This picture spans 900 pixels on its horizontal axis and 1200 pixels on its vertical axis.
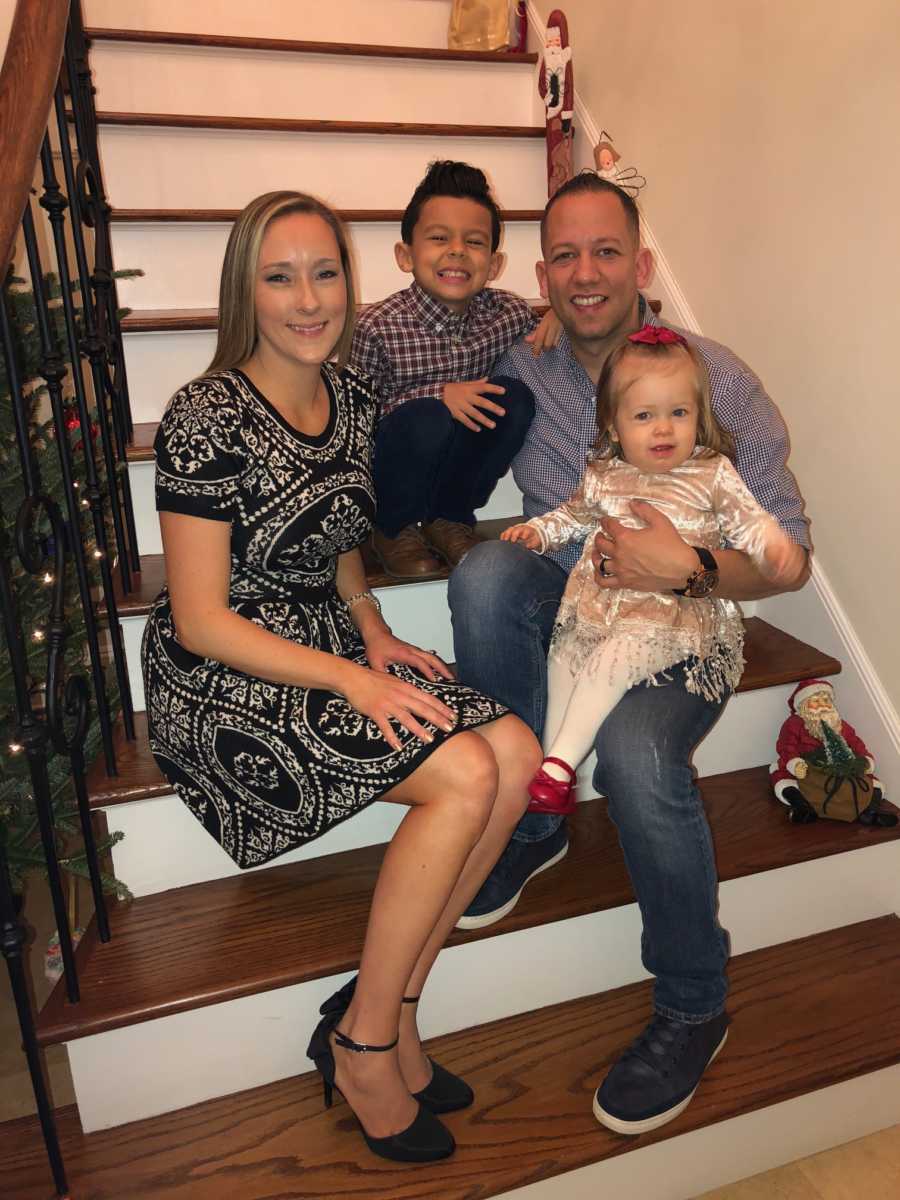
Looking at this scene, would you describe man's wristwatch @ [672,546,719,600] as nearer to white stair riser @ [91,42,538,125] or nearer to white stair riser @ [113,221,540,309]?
white stair riser @ [113,221,540,309]

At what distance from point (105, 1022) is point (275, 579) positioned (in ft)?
2.16

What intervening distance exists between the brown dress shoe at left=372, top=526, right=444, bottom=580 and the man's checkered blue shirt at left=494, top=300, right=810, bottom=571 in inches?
9.6

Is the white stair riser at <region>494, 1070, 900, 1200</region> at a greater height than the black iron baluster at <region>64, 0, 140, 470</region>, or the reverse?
the black iron baluster at <region>64, 0, 140, 470</region>

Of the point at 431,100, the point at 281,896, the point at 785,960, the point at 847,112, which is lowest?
the point at 785,960

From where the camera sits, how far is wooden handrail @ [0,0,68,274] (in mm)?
991

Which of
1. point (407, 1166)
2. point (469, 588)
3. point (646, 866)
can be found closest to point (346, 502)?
point (469, 588)

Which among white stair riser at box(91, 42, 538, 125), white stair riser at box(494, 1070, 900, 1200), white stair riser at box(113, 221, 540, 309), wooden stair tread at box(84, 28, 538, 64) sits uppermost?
wooden stair tread at box(84, 28, 538, 64)

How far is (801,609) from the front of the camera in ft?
6.40

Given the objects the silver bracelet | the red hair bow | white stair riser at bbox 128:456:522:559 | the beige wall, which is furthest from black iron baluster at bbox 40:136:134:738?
the beige wall

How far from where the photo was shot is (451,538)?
1824mm

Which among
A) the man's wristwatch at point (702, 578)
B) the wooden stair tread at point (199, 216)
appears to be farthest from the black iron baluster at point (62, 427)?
the man's wristwatch at point (702, 578)

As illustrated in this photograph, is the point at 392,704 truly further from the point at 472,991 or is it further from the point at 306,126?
the point at 306,126

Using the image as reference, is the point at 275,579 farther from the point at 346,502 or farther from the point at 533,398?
the point at 533,398

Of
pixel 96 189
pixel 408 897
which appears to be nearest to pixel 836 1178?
pixel 408 897
